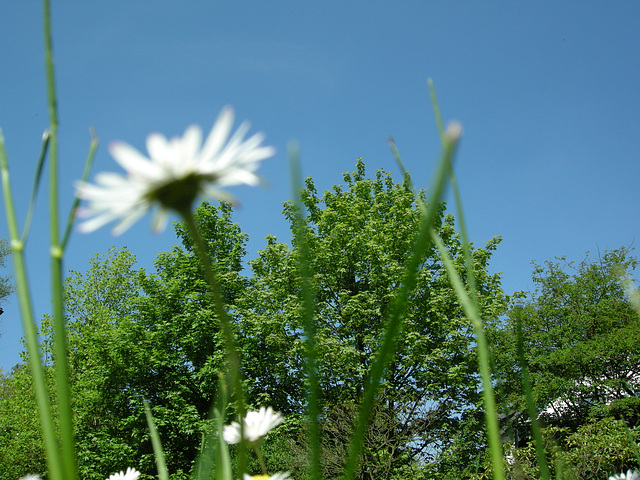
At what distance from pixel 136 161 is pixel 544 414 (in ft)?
73.8

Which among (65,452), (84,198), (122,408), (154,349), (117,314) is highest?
(117,314)

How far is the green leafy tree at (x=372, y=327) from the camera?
1310 cm

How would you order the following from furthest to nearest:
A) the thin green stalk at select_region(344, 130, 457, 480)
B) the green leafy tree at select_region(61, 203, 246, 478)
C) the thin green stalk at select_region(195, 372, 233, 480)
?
the green leafy tree at select_region(61, 203, 246, 478)
the thin green stalk at select_region(195, 372, 233, 480)
the thin green stalk at select_region(344, 130, 457, 480)

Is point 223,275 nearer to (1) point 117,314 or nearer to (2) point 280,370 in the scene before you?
(2) point 280,370

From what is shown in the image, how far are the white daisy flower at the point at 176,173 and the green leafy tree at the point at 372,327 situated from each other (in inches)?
485

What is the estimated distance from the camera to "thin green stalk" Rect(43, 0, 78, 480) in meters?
0.30

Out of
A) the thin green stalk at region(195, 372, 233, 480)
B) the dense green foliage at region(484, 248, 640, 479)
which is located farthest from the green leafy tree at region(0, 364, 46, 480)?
the thin green stalk at region(195, 372, 233, 480)

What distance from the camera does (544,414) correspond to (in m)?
19.9

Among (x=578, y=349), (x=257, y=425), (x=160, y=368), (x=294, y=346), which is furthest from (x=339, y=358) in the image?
(x=257, y=425)

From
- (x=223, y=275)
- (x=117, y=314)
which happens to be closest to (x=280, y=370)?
(x=223, y=275)

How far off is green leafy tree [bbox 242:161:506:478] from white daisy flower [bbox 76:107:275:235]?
485 inches

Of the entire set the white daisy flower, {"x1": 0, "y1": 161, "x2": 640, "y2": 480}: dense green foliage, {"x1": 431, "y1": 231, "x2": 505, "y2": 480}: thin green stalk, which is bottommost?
{"x1": 431, "y1": 231, "x2": 505, "y2": 480}: thin green stalk

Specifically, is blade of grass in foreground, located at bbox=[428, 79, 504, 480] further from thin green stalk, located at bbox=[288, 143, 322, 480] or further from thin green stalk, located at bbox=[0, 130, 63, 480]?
thin green stalk, located at bbox=[0, 130, 63, 480]

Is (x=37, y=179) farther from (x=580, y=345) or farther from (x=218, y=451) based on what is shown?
(x=580, y=345)
